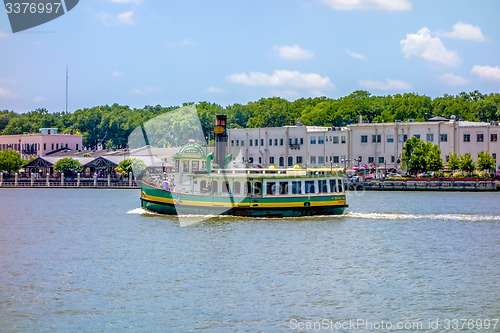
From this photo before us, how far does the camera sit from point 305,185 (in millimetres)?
59094

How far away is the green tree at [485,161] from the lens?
114 m

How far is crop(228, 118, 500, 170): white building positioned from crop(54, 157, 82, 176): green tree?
2923 cm

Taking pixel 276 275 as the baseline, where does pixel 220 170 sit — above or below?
above

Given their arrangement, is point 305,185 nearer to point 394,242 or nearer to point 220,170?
point 220,170

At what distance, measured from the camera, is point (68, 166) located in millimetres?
142375

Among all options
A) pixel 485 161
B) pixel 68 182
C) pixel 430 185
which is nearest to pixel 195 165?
pixel 430 185

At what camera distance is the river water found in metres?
29.5

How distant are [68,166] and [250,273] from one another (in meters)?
110

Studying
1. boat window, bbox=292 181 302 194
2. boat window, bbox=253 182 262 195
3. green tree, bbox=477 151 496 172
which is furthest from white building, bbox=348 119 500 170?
boat window, bbox=253 182 262 195

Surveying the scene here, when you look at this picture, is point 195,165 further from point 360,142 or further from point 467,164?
point 360,142

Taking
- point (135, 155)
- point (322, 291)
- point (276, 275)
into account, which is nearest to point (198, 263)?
point (276, 275)

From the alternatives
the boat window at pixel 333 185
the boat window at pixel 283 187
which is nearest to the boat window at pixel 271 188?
the boat window at pixel 283 187

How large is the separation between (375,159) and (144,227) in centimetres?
7604

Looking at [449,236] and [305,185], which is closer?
[449,236]
